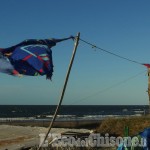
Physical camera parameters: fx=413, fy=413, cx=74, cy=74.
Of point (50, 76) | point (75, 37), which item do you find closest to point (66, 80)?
point (50, 76)

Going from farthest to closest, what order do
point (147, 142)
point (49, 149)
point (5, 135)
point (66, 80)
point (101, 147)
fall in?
point (5, 135) < point (101, 147) < point (49, 149) < point (147, 142) < point (66, 80)

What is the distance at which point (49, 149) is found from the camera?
19.7 meters

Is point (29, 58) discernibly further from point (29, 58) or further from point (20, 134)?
point (20, 134)

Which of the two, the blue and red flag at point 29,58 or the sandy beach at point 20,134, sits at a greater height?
the blue and red flag at point 29,58

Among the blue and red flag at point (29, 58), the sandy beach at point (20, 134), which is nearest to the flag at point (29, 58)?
the blue and red flag at point (29, 58)

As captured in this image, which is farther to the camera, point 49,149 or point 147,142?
point 49,149

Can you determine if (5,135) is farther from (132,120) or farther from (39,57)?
(39,57)

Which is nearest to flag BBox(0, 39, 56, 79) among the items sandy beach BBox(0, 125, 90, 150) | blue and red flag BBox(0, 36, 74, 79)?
blue and red flag BBox(0, 36, 74, 79)

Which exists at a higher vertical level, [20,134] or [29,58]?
[29,58]

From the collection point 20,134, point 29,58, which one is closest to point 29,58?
point 29,58

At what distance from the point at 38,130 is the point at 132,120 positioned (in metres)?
8.07

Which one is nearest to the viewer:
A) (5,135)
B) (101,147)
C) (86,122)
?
(101,147)

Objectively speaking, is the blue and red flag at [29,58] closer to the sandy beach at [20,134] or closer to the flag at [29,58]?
the flag at [29,58]

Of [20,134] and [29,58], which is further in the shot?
[20,134]
